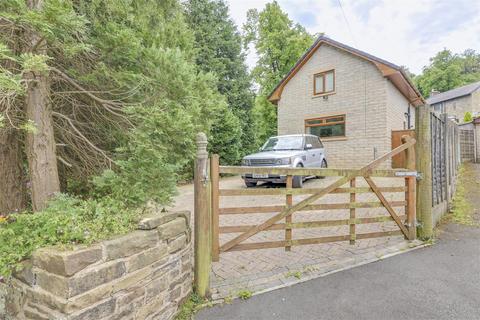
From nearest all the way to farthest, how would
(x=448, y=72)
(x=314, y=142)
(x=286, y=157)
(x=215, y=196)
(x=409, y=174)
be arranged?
1. (x=215, y=196)
2. (x=409, y=174)
3. (x=286, y=157)
4. (x=314, y=142)
5. (x=448, y=72)

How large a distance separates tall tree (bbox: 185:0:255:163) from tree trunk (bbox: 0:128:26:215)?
8.66 metres

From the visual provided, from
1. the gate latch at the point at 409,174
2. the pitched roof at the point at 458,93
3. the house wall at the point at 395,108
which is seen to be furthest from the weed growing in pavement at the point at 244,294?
the pitched roof at the point at 458,93

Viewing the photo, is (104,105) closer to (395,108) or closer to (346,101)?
(346,101)

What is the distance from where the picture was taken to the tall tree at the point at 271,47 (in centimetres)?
1622

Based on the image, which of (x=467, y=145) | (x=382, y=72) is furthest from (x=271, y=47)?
(x=467, y=145)

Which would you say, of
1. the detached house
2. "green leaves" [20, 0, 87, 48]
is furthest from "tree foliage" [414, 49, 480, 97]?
"green leaves" [20, 0, 87, 48]

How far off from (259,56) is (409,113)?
31.7 feet

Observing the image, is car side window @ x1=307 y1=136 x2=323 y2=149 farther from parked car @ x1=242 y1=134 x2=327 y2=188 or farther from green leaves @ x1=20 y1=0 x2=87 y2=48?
green leaves @ x1=20 y1=0 x2=87 y2=48

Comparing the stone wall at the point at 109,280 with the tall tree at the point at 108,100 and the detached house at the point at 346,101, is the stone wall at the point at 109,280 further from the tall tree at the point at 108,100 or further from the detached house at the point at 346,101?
the detached house at the point at 346,101

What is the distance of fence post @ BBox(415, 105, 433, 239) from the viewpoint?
150 inches

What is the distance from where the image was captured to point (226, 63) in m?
12.9

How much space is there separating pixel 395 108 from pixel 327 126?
2.90 metres

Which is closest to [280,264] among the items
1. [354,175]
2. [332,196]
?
[354,175]

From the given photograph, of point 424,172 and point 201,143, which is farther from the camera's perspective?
point 424,172
